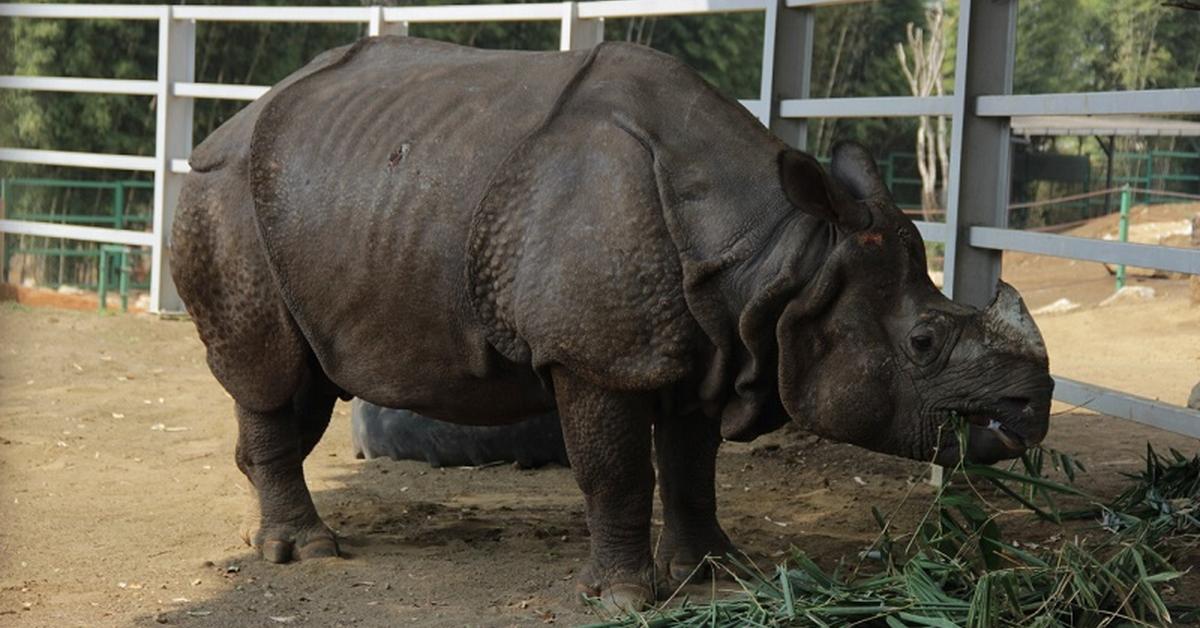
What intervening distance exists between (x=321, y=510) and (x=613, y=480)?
1930mm

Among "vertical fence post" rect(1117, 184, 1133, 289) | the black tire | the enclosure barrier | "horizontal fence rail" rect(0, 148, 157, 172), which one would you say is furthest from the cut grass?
"horizontal fence rail" rect(0, 148, 157, 172)

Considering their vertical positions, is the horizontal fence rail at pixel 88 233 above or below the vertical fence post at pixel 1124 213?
below

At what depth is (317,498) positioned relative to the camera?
6805 mm

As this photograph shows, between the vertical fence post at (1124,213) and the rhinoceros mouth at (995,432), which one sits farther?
the vertical fence post at (1124,213)

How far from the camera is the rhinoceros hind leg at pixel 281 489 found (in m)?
5.71

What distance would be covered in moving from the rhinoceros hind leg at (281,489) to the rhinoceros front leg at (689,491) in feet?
3.81

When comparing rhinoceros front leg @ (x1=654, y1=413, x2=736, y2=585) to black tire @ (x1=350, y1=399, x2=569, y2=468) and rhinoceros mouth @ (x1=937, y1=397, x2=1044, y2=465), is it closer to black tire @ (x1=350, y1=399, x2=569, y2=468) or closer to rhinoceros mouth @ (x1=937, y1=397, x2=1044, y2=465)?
rhinoceros mouth @ (x1=937, y1=397, x2=1044, y2=465)

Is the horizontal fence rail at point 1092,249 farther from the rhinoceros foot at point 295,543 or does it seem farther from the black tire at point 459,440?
the rhinoceros foot at point 295,543

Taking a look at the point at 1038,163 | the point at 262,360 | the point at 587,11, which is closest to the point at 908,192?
the point at 1038,163

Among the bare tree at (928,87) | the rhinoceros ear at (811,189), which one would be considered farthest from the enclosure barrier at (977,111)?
the bare tree at (928,87)

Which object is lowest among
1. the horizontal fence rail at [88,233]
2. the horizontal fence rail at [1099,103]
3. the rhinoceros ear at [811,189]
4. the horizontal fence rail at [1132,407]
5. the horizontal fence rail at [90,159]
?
the horizontal fence rail at [1132,407]

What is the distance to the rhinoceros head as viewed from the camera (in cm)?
452

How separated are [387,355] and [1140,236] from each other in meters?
10.1

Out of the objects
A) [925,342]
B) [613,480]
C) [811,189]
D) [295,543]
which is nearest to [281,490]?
[295,543]
